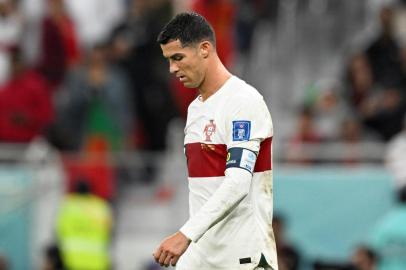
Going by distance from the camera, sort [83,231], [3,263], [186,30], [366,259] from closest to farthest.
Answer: [186,30] < [366,259] < [3,263] < [83,231]

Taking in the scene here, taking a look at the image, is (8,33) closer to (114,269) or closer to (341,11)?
(114,269)

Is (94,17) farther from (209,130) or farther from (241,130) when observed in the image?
(241,130)

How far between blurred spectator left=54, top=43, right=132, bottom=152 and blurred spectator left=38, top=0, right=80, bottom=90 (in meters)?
0.74

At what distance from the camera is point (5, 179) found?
14445 mm

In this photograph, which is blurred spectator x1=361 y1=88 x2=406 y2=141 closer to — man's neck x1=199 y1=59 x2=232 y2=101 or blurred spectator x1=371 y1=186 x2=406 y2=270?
blurred spectator x1=371 y1=186 x2=406 y2=270

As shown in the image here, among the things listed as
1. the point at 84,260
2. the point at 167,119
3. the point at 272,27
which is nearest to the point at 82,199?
the point at 84,260

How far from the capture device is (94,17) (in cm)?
1681

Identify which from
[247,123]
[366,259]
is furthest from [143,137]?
[247,123]

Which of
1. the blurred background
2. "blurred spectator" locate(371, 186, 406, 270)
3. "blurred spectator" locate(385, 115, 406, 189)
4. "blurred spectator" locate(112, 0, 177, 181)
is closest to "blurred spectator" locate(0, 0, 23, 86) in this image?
the blurred background

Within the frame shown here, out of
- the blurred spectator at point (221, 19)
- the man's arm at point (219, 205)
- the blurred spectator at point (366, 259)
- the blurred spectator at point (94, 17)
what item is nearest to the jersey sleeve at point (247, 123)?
the man's arm at point (219, 205)

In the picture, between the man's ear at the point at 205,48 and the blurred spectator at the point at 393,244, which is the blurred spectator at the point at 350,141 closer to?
the blurred spectator at the point at 393,244

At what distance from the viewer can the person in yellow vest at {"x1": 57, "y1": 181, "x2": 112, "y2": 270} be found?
1376 centimetres

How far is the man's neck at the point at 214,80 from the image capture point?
761 centimetres

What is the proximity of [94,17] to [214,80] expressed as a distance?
30.7 feet
